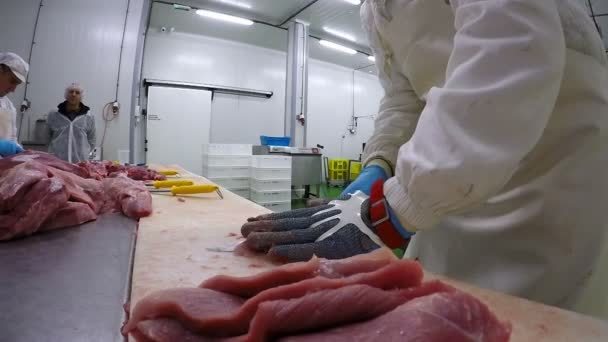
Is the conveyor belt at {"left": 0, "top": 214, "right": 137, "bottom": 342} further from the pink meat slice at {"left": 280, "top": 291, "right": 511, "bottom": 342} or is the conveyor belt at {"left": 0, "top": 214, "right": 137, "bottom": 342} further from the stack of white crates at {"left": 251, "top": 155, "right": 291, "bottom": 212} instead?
the stack of white crates at {"left": 251, "top": 155, "right": 291, "bottom": 212}

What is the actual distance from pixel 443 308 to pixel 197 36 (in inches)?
347

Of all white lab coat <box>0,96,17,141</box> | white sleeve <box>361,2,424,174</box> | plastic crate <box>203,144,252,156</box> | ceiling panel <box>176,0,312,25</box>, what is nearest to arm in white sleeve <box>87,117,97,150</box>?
white lab coat <box>0,96,17,141</box>

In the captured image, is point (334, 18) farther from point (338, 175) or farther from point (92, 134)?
point (92, 134)

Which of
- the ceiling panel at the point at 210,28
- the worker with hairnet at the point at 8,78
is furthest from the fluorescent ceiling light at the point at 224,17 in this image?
the worker with hairnet at the point at 8,78

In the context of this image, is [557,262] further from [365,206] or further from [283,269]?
[283,269]

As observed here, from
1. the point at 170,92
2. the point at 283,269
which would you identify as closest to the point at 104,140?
the point at 170,92

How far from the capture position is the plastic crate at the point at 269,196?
512 cm

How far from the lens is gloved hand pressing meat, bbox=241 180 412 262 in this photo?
32.3 inches

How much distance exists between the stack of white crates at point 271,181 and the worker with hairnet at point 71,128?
2.52 meters

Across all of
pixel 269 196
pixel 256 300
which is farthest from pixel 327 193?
pixel 256 300

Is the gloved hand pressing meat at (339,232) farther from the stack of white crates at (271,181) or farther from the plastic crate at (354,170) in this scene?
the plastic crate at (354,170)

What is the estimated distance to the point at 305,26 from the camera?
22.3ft

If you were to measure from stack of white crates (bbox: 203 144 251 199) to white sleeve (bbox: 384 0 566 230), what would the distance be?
4884mm

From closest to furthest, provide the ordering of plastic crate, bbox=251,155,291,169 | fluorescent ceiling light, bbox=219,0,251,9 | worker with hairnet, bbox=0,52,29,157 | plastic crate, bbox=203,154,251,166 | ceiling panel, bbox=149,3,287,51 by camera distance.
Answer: worker with hairnet, bbox=0,52,29,157 < plastic crate, bbox=251,155,291,169 < plastic crate, bbox=203,154,251,166 < fluorescent ceiling light, bbox=219,0,251,9 < ceiling panel, bbox=149,3,287,51
